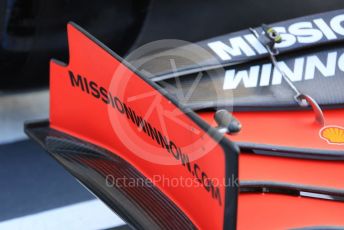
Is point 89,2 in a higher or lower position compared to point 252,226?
higher

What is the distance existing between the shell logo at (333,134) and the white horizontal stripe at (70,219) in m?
0.36

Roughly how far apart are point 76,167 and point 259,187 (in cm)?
27

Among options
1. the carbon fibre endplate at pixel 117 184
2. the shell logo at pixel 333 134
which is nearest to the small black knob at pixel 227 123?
the carbon fibre endplate at pixel 117 184

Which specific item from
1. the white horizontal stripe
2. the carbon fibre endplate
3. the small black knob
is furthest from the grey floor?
the small black knob

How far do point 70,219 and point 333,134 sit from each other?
45cm

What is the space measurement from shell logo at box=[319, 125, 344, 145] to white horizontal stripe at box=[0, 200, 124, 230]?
36 centimetres

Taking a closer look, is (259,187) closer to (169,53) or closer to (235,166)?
(235,166)

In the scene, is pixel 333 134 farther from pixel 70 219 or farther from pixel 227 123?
pixel 70 219

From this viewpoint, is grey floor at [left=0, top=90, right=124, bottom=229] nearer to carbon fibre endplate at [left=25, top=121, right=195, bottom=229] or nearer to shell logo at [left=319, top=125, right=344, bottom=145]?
carbon fibre endplate at [left=25, top=121, right=195, bottom=229]

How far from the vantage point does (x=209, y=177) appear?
67 cm

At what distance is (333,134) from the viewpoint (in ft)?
3.13

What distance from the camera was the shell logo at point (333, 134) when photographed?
0.93 m

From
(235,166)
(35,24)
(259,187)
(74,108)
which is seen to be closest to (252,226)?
(259,187)

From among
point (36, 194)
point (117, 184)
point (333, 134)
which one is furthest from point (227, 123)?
point (36, 194)
